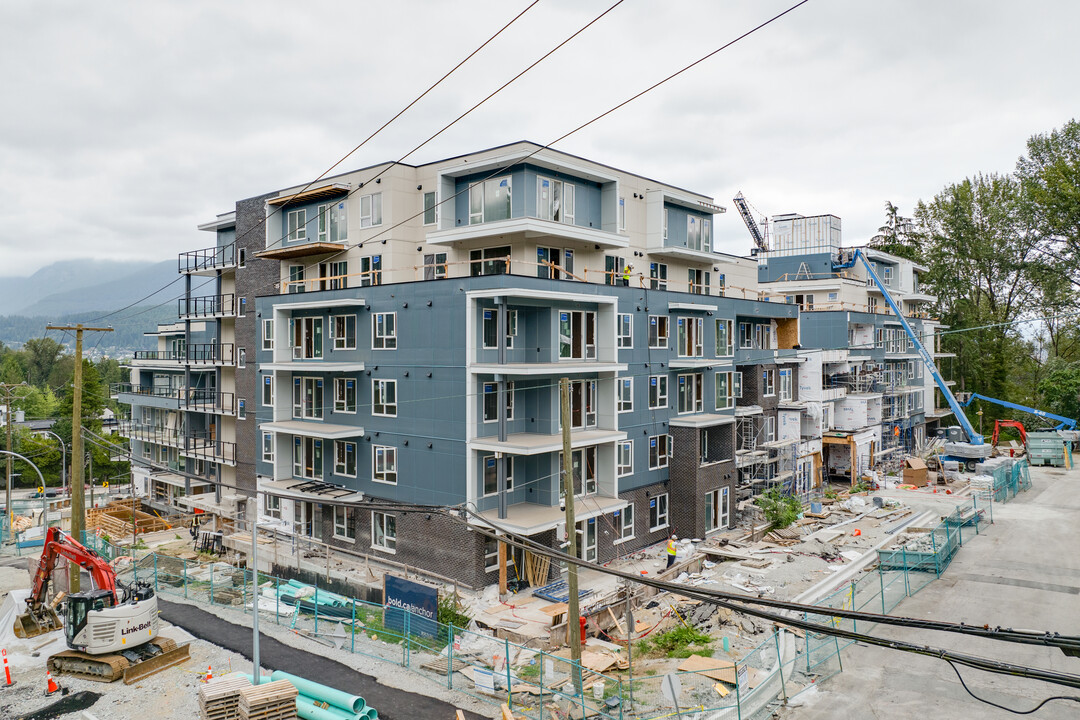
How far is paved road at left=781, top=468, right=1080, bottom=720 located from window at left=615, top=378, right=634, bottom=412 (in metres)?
13.6

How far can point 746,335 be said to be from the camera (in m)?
44.1

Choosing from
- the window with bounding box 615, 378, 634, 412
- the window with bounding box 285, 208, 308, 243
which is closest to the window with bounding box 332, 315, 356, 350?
the window with bounding box 285, 208, 308, 243

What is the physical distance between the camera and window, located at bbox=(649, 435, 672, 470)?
34.4 metres

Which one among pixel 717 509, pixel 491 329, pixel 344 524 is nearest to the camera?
pixel 491 329

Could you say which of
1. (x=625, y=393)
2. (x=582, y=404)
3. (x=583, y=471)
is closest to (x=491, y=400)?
(x=582, y=404)

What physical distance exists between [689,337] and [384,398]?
53.4 feet

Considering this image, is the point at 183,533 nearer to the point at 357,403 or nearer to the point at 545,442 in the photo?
the point at 357,403

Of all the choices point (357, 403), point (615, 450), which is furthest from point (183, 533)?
point (615, 450)

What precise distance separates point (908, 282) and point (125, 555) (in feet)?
230

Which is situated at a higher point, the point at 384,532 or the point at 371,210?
the point at 371,210

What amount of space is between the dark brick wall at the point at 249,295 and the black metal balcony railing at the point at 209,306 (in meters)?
1.88

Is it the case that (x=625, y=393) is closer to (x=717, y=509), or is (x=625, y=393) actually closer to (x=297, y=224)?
(x=717, y=509)

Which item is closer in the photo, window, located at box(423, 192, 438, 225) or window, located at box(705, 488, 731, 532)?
window, located at box(423, 192, 438, 225)

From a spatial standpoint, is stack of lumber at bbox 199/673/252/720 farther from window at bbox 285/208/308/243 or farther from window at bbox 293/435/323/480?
window at bbox 285/208/308/243
